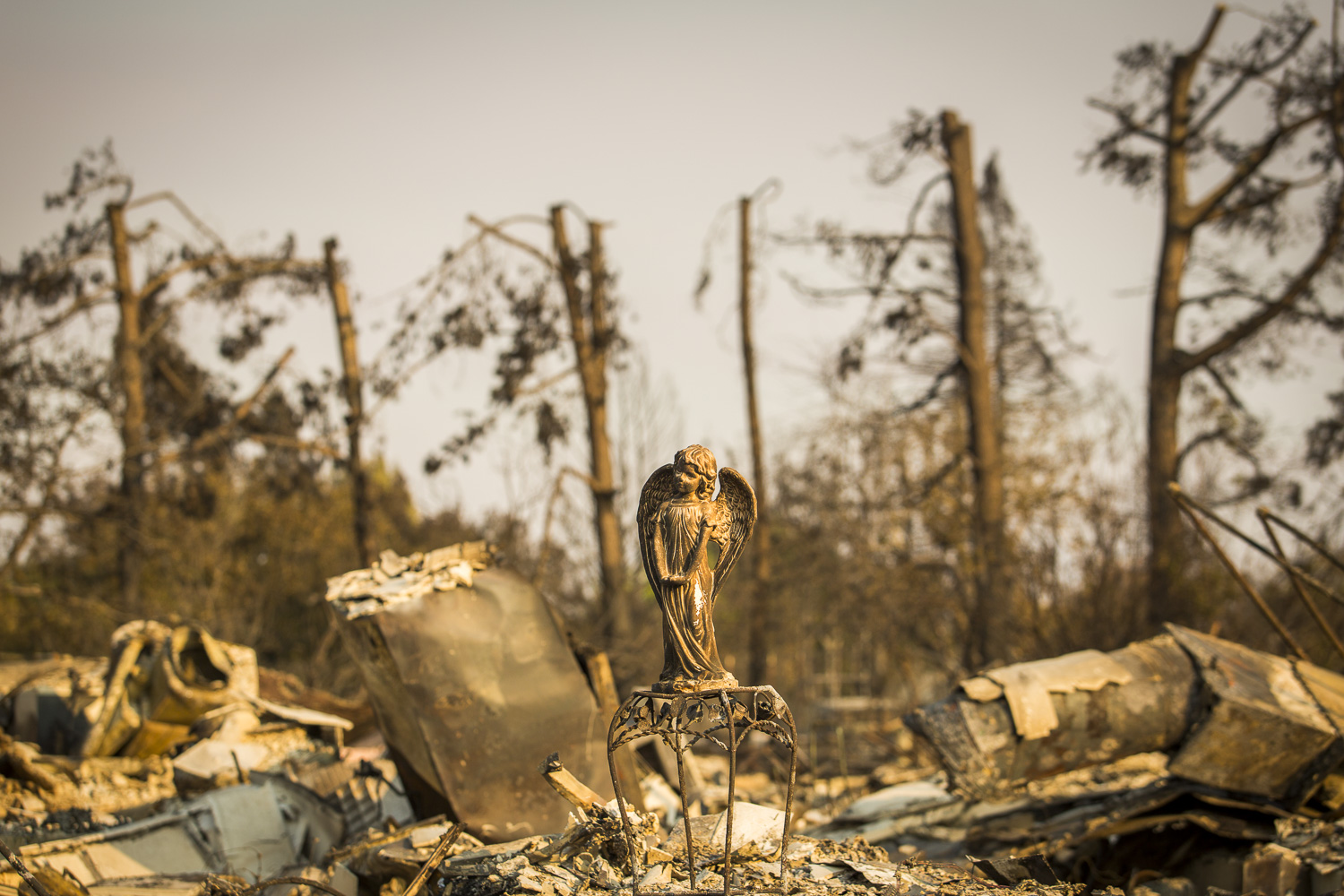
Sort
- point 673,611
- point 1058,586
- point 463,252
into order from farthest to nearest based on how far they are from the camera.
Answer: point 463,252 < point 1058,586 < point 673,611

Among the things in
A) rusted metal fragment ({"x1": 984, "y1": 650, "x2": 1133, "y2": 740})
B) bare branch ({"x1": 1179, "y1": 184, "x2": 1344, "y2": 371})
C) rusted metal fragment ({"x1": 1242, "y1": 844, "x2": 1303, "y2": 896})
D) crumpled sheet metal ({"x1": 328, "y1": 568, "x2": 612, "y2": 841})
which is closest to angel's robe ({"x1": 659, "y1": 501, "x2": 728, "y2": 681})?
crumpled sheet metal ({"x1": 328, "y1": 568, "x2": 612, "y2": 841})

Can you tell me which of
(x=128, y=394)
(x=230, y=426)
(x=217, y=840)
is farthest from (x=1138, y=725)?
(x=128, y=394)

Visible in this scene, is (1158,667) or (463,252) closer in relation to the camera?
(1158,667)

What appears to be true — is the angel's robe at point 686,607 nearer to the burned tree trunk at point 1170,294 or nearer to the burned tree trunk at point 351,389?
the burned tree trunk at point 351,389

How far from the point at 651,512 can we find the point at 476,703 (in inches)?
92.7

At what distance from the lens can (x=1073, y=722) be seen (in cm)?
632

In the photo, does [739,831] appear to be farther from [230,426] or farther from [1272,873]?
[230,426]

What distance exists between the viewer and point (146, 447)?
44.1 ft

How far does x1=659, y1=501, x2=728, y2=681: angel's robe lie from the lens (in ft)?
13.9

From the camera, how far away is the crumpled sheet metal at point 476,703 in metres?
5.97

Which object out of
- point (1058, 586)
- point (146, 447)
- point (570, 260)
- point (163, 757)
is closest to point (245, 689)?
point (163, 757)

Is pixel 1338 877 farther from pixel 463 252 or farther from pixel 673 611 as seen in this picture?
pixel 463 252

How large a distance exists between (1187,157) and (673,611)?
13.3 metres

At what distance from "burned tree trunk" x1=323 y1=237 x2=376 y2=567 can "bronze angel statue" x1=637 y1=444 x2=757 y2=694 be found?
8.58 metres
